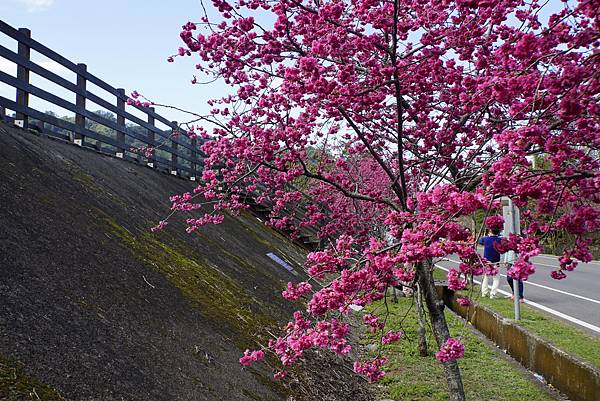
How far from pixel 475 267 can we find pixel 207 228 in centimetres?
634

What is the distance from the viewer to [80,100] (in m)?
8.60

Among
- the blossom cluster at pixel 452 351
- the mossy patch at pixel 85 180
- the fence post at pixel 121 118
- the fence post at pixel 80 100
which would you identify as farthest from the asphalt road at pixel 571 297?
the fence post at pixel 121 118

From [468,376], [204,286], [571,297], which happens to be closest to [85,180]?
[204,286]

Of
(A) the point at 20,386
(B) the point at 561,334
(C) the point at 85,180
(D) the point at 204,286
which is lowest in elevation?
(B) the point at 561,334

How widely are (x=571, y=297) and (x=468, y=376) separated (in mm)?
7762

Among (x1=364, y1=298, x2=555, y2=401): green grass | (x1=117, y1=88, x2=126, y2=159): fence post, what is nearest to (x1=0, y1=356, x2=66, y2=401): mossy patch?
(x1=364, y1=298, x2=555, y2=401): green grass

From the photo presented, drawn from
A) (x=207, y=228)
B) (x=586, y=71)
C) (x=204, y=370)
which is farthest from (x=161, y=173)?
(x=586, y=71)

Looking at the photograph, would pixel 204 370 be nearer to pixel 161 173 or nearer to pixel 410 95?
pixel 410 95

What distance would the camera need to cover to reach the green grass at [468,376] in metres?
5.36

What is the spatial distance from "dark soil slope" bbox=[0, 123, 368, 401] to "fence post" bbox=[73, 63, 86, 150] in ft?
4.38

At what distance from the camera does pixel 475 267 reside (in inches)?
117

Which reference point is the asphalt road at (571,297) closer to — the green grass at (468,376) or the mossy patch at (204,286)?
the green grass at (468,376)

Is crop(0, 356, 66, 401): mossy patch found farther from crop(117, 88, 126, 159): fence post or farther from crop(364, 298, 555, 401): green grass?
crop(117, 88, 126, 159): fence post

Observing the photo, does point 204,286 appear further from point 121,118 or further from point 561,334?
point 121,118
